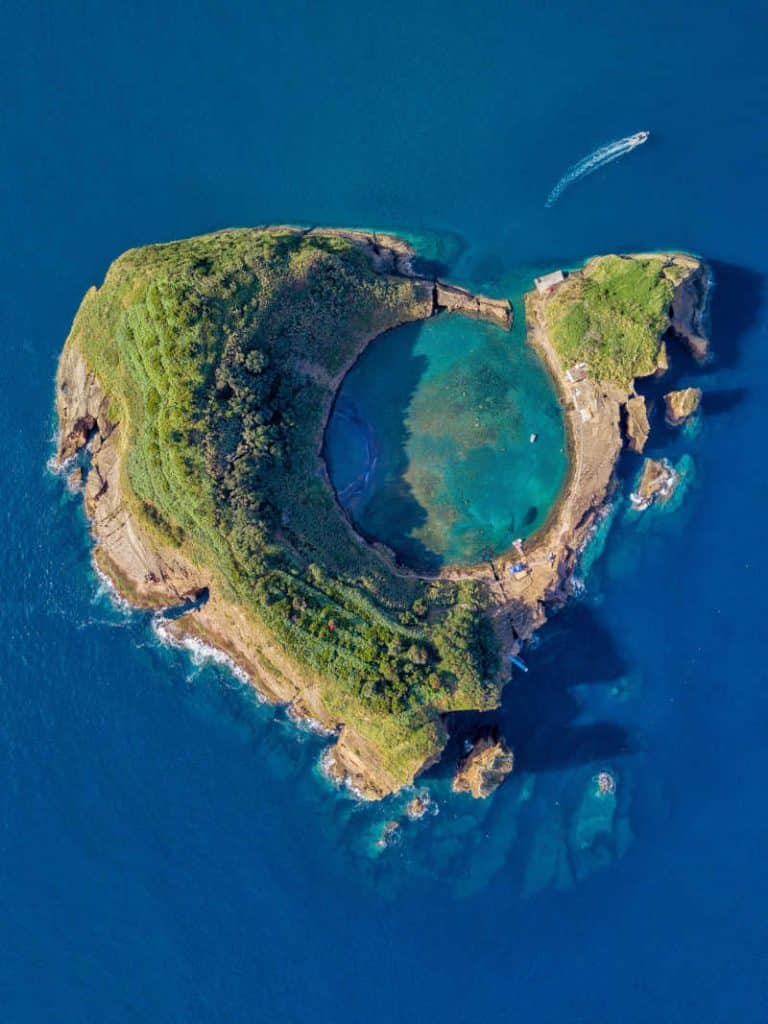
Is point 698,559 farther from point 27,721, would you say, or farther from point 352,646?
point 27,721

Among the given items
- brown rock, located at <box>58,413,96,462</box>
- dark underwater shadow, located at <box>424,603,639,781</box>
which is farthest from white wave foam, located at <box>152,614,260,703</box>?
dark underwater shadow, located at <box>424,603,639,781</box>

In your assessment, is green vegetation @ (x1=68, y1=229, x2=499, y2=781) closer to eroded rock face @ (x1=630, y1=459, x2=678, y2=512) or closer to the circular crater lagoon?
the circular crater lagoon

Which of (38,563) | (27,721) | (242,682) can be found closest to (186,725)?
(242,682)

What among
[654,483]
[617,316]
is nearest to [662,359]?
[617,316]

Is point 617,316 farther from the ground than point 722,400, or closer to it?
farther from the ground

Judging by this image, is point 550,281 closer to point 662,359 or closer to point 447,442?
point 662,359
